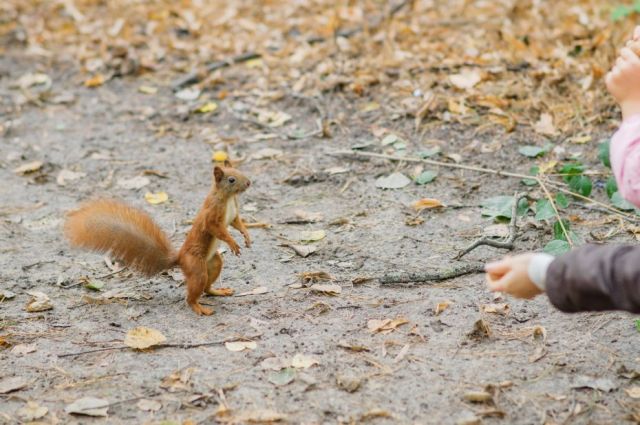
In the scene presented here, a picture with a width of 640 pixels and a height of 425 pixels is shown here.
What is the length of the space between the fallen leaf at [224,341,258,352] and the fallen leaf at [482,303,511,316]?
81 centimetres

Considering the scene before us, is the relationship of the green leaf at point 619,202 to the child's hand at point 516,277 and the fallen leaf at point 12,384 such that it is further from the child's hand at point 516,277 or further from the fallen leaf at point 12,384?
the fallen leaf at point 12,384

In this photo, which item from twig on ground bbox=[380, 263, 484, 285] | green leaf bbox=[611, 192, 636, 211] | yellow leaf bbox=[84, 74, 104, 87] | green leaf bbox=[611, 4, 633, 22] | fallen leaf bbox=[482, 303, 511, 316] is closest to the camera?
fallen leaf bbox=[482, 303, 511, 316]

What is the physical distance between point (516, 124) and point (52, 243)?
2402 mm

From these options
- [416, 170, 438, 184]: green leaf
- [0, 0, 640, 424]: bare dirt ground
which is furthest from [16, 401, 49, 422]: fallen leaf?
[416, 170, 438, 184]: green leaf

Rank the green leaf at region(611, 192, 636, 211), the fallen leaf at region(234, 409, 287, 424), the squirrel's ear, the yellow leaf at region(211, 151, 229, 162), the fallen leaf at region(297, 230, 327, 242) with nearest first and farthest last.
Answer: the fallen leaf at region(234, 409, 287, 424), the squirrel's ear, the green leaf at region(611, 192, 636, 211), the fallen leaf at region(297, 230, 327, 242), the yellow leaf at region(211, 151, 229, 162)

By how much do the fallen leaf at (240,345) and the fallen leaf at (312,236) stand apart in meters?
0.86

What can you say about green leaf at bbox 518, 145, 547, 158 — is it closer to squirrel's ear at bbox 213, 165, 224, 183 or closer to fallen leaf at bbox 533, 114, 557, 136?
fallen leaf at bbox 533, 114, 557, 136

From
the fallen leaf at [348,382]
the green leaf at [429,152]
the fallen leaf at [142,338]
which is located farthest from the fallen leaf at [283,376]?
A: the green leaf at [429,152]

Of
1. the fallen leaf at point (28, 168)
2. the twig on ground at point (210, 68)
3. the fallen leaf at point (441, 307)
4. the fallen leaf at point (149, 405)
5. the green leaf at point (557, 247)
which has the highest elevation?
the fallen leaf at point (149, 405)

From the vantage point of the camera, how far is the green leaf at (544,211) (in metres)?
3.16

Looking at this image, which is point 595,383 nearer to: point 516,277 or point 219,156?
point 516,277

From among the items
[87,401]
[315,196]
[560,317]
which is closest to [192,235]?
[87,401]

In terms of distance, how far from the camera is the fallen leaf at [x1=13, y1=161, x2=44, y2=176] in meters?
4.38

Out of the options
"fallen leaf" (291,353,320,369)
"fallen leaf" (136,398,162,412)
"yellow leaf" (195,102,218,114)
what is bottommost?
"yellow leaf" (195,102,218,114)
